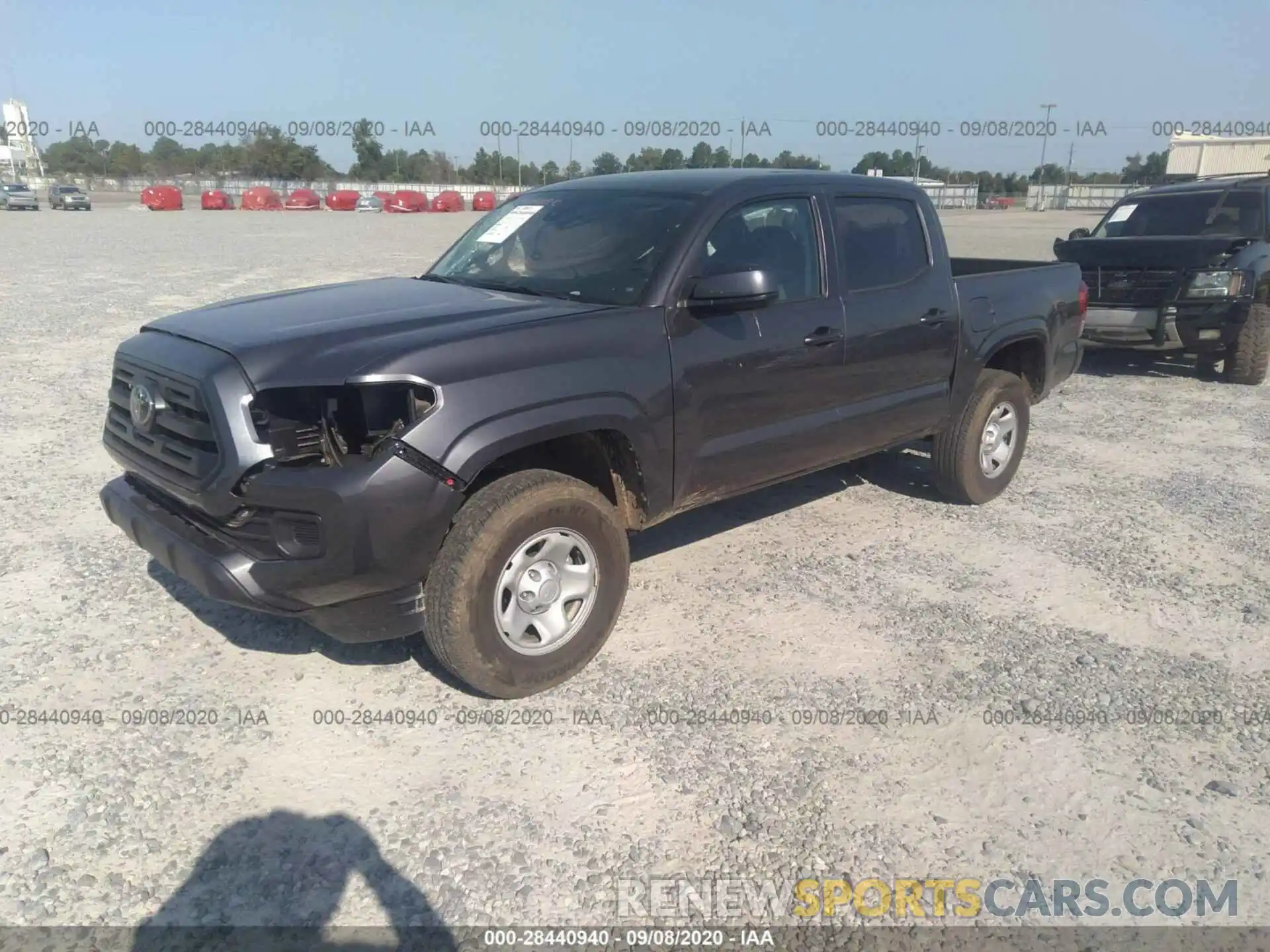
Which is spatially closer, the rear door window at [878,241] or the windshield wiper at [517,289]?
the windshield wiper at [517,289]

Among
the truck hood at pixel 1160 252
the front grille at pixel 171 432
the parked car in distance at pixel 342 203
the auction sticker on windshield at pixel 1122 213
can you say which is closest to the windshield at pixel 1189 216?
the auction sticker on windshield at pixel 1122 213

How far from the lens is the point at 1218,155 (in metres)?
47.2

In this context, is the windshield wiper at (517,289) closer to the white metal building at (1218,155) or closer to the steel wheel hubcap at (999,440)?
the steel wheel hubcap at (999,440)

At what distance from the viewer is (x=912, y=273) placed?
501 centimetres

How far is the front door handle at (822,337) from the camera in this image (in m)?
4.34

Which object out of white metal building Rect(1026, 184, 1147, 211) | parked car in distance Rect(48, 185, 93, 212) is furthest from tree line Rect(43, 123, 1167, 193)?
parked car in distance Rect(48, 185, 93, 212)

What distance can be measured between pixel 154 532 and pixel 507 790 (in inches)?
62.2

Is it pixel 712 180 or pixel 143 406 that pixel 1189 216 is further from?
pixel 143 406

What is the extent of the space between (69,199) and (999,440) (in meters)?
50.4

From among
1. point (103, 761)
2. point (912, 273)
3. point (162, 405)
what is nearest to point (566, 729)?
point (103, 761)

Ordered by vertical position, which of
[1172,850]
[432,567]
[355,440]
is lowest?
[1172,850]

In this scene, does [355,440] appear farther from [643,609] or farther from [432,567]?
[643,609]

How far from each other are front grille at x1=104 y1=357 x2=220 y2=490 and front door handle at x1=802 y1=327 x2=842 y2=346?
2527 mm

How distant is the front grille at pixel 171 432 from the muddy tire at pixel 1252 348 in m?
Result: 9.23
